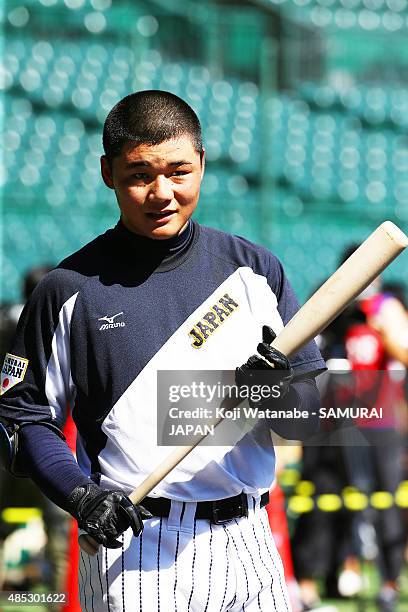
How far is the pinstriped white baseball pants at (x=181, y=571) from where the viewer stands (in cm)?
252

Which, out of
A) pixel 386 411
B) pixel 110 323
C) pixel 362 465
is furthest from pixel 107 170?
pixel 362 465

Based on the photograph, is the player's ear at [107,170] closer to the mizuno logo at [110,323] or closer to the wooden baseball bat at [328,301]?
the mizuno logo at [110,323]

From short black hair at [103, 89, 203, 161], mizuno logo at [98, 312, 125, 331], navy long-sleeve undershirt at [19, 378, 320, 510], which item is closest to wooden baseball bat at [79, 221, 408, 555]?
navy long-sleeve undershirt at [19, 378, 320, 510]

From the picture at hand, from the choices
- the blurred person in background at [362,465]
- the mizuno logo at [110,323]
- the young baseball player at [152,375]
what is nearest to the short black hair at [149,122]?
the young baseball player at [152,375]

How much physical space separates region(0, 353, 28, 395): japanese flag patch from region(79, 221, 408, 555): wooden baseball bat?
1.29 feet

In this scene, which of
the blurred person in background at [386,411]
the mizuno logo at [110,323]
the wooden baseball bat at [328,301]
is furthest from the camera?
the blurred person in background at [386,411]

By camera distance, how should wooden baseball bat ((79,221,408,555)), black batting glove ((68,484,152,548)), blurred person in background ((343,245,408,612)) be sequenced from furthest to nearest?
blurred person in background ((343,245,408,612)) < wooden baseball bat ((79,221,408,555)) < black batting glove ((68,484,152,548))

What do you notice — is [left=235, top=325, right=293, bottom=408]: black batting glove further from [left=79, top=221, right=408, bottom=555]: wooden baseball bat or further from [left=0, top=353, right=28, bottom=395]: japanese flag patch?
[left=0, top=353, right=28, bottom=395]: japanese flag patch

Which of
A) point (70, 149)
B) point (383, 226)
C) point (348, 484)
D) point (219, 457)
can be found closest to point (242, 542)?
point (219, 457)

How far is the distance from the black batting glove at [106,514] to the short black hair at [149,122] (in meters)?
0.78

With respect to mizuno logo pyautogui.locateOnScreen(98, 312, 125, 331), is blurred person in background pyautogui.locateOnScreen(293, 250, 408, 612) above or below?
below

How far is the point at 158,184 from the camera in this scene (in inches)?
98.6

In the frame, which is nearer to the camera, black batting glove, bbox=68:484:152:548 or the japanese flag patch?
black batting glove, bbox=68:484:152:548

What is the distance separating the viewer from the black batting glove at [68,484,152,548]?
92.3 inches
